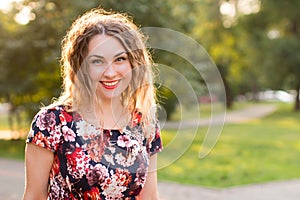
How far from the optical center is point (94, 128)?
188 cm

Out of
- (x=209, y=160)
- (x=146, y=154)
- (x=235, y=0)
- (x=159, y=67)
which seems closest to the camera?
Result: (x=146, y=154)

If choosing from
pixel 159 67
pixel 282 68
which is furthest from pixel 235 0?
pixel 159 67

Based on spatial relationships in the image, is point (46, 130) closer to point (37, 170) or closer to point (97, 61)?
point (37, 170)

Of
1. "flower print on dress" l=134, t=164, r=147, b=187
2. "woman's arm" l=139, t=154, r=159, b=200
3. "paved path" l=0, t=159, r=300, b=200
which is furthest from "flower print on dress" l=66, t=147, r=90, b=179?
"paved path" l=0, t=159, r=300, b=200

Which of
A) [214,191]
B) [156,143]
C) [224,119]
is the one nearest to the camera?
[156,143]

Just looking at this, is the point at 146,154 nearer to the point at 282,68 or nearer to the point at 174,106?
the point at 174,106

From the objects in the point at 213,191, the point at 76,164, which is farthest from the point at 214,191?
the point at 76,164

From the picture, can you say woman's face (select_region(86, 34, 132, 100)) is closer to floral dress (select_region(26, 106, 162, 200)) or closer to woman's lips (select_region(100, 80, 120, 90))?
woman's lips (select_region(100, 80, 120, 90))

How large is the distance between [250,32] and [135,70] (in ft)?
109

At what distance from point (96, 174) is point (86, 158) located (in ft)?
0.22

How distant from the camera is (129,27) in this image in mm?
1916

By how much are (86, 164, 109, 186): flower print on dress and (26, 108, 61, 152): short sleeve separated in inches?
5.8

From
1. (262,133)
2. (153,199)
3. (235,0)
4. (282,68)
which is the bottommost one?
(153,199)

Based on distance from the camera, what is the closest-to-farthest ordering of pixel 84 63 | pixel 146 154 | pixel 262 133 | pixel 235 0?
pixel 84 63
pixel 146 154
pixel 262 133
pixel 235 0
